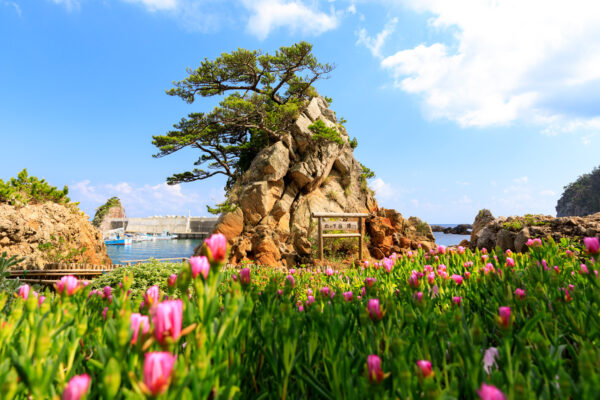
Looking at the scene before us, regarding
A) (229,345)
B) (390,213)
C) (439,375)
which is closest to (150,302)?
(229,345)

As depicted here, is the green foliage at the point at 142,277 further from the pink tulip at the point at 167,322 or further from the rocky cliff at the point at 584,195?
the rocky cliff at the point at 584,195

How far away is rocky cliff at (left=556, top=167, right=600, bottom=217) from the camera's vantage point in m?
65.6

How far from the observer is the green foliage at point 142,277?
4.86m

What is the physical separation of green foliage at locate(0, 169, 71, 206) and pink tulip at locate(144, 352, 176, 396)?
36.2ft

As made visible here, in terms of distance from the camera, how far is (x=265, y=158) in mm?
14828

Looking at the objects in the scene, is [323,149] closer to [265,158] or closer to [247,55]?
[265,158]

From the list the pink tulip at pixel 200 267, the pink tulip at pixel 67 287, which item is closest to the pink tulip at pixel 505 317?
the pink tulip at pixel 200 267

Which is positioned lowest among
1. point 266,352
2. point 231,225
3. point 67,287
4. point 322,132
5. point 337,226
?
point 266,352

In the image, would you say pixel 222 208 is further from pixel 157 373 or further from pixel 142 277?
pixel 157 373

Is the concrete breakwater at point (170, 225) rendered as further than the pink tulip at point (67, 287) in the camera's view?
Yes

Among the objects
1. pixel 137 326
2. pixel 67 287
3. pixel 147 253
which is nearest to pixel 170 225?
pixel 147 253

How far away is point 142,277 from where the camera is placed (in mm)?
5246

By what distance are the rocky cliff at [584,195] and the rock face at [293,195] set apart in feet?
243

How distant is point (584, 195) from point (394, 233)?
82171 mm
